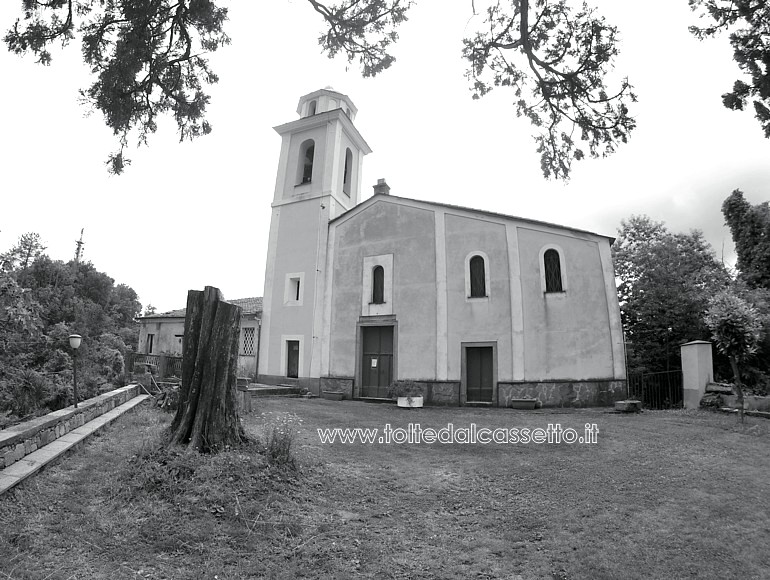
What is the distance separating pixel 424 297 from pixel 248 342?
8486 mm

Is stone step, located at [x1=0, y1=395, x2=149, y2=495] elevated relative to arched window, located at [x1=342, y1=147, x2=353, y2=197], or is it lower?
lower

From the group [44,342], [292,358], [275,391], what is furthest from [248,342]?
[44,342]

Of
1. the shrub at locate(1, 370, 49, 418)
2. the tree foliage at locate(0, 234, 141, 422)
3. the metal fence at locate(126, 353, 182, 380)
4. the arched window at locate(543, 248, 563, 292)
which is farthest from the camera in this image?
the metal fence at locate(126, 353, 182, 380)

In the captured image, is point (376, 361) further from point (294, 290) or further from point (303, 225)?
point (303, 225)

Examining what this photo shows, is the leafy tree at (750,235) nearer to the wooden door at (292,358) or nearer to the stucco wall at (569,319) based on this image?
the stucco wall at (569,319)

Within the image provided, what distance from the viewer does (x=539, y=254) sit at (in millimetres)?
15562

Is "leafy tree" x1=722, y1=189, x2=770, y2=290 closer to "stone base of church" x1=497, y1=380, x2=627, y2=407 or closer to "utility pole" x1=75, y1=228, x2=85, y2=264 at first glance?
"stone base of church" x1=497, y1=380, x2=627, y2=407

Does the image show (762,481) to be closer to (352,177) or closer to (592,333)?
(592,333)

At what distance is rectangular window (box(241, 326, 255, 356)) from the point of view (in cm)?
1962

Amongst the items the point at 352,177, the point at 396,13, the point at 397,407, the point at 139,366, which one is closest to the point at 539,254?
the point at 397,407

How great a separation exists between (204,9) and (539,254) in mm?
12830

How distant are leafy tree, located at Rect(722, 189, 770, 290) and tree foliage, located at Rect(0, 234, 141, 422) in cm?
2712

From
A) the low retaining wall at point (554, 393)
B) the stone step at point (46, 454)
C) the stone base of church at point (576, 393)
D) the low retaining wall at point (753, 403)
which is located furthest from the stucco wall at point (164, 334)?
the low retaining wall at point (753, 403)

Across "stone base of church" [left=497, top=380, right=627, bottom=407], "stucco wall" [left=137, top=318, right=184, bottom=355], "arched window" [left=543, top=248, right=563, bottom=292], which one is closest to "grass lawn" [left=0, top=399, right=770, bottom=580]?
"stone base of church" [left=497, top=380, right=627, bottom=407]
